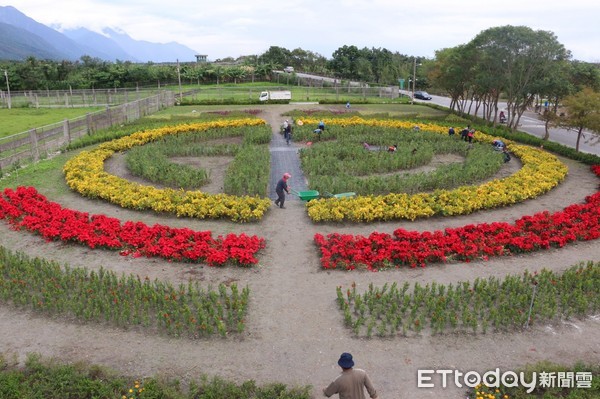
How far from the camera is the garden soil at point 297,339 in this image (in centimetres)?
693

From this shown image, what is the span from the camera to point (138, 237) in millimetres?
11094

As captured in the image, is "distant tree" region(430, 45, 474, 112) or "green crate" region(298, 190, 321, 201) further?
"distant tree" region(430, 45, 474, 112)

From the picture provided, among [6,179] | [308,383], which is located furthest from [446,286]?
[6,179]

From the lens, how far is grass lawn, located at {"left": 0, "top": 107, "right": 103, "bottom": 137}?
99.2 feet

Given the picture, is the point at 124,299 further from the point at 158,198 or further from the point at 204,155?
the point at 204,155

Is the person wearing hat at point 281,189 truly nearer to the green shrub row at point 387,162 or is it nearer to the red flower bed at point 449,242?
the green shrub row at point 387,162

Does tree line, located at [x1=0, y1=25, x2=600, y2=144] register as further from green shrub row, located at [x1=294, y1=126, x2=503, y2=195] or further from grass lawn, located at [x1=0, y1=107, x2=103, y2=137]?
grass lawn, located at [x1=0, y1=107, x2=103, y2=137]

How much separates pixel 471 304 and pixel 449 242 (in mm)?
2341

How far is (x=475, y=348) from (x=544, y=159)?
15032 millimetres

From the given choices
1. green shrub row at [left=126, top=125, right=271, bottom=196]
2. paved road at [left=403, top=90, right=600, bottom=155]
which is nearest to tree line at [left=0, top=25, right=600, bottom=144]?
paved road at [left=403, top=90, right=600, bottom=155]

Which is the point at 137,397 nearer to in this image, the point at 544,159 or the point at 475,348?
the point at 475,348

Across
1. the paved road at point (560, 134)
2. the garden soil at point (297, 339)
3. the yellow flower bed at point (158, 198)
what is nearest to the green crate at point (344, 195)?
the yellow flower bed at point (158, 198)

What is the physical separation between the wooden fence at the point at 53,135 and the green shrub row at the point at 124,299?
11417mm

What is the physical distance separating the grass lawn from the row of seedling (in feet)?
92.2
